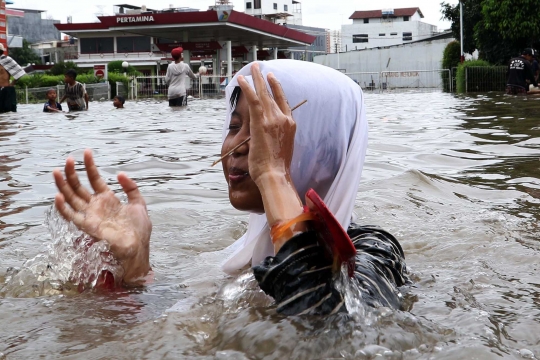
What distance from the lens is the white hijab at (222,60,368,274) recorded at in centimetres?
231

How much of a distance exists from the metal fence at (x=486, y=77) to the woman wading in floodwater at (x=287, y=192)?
2445 cm

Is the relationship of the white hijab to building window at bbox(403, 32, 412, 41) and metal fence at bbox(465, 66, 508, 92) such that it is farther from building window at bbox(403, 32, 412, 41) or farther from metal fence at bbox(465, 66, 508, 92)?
building window at bbox(403, 32, 412, 41)

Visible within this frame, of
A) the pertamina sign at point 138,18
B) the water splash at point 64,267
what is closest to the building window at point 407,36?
the pertamina sign at point 138,18

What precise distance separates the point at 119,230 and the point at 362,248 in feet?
2.77

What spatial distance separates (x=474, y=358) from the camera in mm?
1882

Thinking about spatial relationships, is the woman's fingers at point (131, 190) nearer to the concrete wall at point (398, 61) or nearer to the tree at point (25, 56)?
the concrete wall at point (398, 61)

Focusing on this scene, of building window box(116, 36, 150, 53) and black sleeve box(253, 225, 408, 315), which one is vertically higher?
building window box(116, 36, 150, 53)

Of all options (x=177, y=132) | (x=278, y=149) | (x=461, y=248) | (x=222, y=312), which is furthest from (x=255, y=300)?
(x=177, y=132)

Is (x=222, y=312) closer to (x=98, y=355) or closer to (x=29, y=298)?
(x=98, y=355)

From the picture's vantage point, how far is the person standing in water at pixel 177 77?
52.9ft

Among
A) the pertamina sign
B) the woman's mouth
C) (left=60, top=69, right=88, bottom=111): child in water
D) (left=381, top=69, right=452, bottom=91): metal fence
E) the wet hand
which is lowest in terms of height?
the woman's mouth

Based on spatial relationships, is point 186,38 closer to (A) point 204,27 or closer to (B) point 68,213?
(A) point 204,27

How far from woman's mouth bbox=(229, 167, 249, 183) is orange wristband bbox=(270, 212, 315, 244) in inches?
9.7

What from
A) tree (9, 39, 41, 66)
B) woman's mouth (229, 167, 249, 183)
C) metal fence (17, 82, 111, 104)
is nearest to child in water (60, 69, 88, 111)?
metal fence (17, 82, 111, 104)
